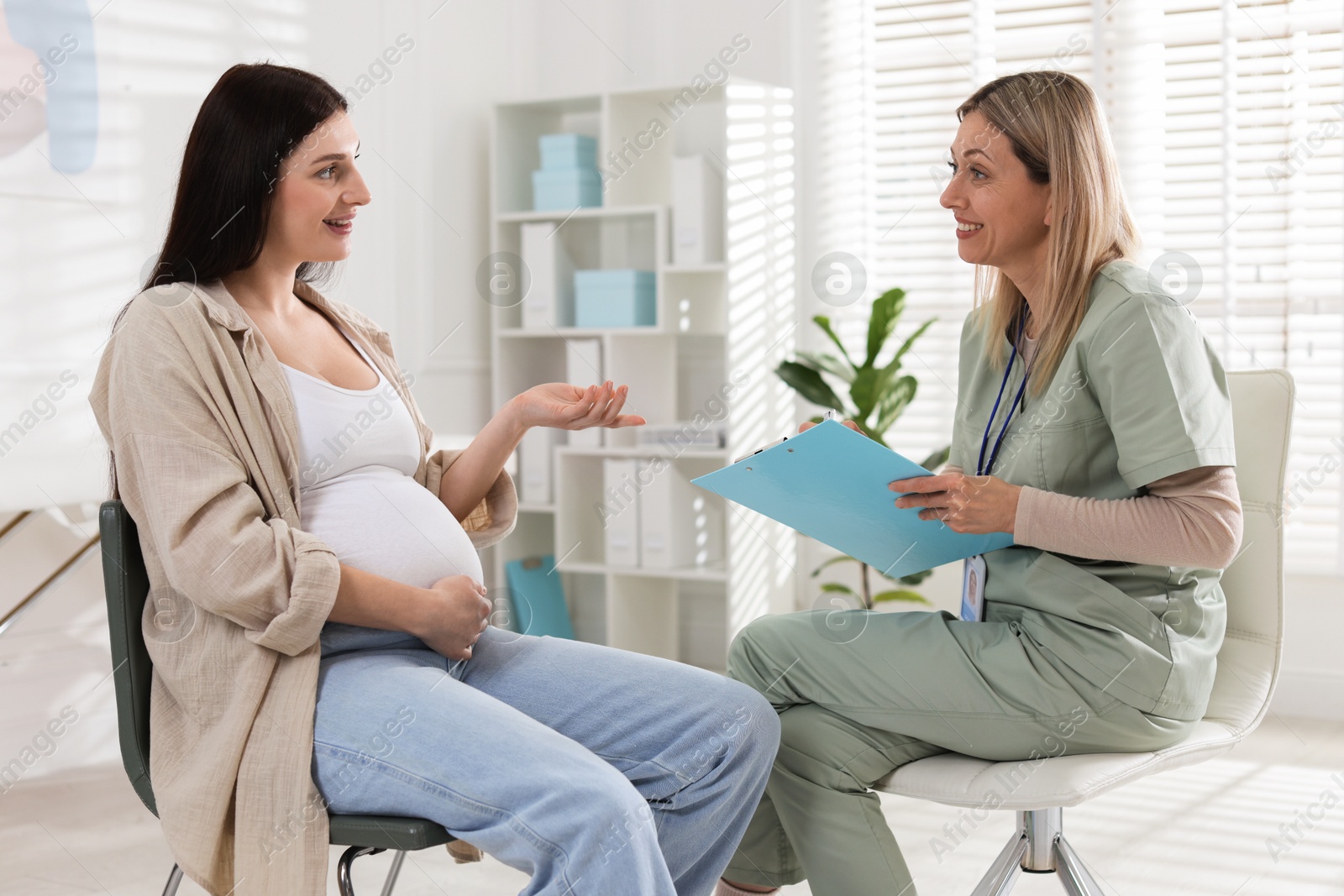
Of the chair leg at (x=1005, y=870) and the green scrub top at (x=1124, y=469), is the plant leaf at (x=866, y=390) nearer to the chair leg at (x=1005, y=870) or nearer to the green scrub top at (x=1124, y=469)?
the green scrub top at (x=1124, y=469)

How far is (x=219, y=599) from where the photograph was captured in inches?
46.2

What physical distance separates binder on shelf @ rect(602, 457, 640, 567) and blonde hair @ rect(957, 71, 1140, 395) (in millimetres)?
2165

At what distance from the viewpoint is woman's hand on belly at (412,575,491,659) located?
1.30 meters

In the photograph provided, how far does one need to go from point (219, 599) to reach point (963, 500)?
32.1 inches

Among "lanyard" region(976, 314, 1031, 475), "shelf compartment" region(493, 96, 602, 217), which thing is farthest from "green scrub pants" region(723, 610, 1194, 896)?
"shelf compartment" region(493, 96, 602, 217)

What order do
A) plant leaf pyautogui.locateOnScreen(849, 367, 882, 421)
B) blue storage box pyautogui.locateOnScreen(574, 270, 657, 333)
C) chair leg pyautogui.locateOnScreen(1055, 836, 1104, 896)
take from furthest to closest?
1. blue storage box pyautogui.locateOnScreen(574, 270, 657, 333)
2. plant leaf pyautogui.locateOnScreen(849, 367, 882, 421)
3. chair leg pyautogui.locateOnScreen(1055, 836, 1104, 896)

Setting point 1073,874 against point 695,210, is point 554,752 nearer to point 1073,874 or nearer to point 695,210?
point 1073,874

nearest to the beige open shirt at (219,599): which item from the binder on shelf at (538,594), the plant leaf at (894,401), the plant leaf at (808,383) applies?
the plant leaf at (808,383)

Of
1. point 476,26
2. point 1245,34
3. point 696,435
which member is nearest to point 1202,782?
point 696,435

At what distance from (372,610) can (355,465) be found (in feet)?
0.75

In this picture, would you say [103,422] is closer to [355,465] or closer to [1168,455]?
[355,465]

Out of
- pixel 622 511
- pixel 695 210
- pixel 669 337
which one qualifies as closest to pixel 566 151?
pixel 695 210

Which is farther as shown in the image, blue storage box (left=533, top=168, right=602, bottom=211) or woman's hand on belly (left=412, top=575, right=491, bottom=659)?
blue storage box (left=533, top=168, right=602, bottom=211)

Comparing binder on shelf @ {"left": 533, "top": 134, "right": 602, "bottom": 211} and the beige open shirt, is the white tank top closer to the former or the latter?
the beige open shirt
